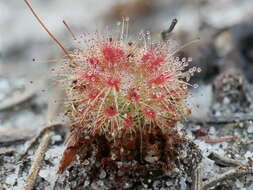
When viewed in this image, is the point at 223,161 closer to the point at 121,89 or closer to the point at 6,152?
the point at 121,89

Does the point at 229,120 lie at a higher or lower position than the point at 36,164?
higher

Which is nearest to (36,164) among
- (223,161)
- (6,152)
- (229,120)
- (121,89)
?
(6,152)

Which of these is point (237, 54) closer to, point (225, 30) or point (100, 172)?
point (225, 30)

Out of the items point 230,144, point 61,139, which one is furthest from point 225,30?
point 61,139

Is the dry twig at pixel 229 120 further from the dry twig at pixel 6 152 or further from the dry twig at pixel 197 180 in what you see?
the dry twig at pixel 6 152

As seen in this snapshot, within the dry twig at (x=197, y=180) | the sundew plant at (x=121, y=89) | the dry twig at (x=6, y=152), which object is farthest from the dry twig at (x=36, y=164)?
the dry twig at (x=197, y=180)

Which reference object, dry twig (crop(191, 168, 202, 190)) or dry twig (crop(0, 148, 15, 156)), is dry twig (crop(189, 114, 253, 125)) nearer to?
dry twig (crop(191, 168, 202, 190))
